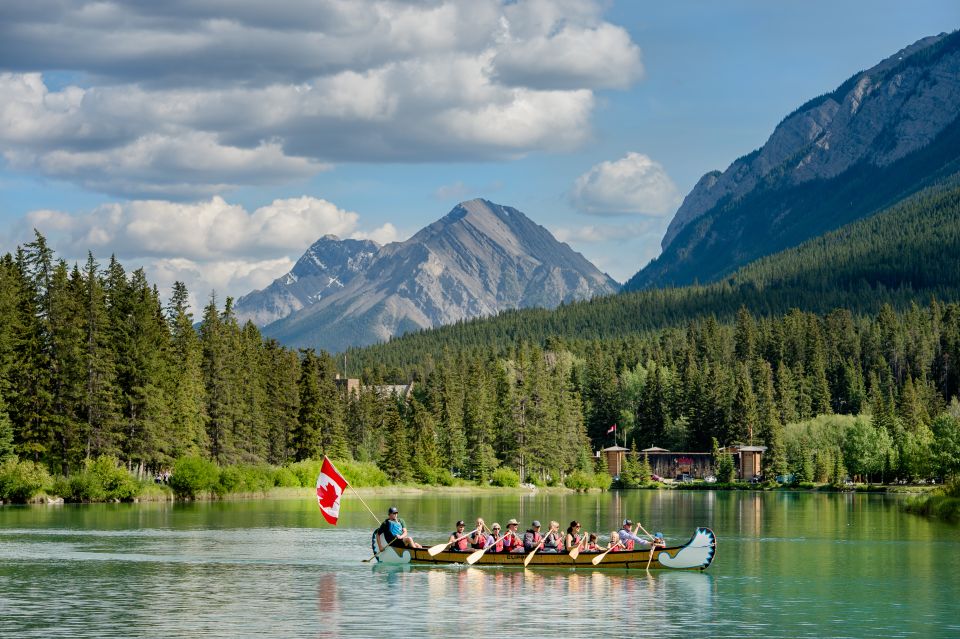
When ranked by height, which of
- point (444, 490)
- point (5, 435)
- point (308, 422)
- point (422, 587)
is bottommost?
point (422, 587)

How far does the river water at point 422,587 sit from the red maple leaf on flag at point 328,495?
8.94 feet

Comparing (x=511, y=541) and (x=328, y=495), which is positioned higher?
(x=328, y=495)

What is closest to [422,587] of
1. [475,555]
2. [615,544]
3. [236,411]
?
[475,555]

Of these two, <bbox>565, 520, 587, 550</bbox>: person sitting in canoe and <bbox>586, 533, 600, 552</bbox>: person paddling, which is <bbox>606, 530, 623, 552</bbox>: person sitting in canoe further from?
<bbox>565, 520, 587, 550</bbox>: person sitting in canoe

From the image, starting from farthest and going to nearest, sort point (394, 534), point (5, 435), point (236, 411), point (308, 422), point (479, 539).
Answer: point (308, 422) < point (236, 411) < point (5, 435) < point (394, 534) < point (479, 539)

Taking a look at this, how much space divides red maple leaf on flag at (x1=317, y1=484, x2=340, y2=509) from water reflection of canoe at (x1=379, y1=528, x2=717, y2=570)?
15.8ft

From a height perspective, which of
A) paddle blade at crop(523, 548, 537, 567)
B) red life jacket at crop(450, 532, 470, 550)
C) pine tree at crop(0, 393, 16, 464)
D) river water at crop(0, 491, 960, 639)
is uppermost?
pine tree at crop(0, 393, 16, 464)

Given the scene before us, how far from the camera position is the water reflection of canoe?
182 ft

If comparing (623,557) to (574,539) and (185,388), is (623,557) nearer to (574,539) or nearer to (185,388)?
(574,539)

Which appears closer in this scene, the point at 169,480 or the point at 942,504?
the point at 942,504

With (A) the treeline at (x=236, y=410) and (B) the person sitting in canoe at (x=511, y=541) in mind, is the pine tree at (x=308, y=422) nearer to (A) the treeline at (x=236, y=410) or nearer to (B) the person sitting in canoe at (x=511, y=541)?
(A) the treeline at (x=236, y=410)

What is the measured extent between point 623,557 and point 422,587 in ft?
33.0

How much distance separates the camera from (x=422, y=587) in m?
51.2

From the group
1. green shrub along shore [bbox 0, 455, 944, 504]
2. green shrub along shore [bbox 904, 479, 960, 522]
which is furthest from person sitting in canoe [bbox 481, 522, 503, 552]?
green shrub along shore [bbox 0, 455, 944, 504]
